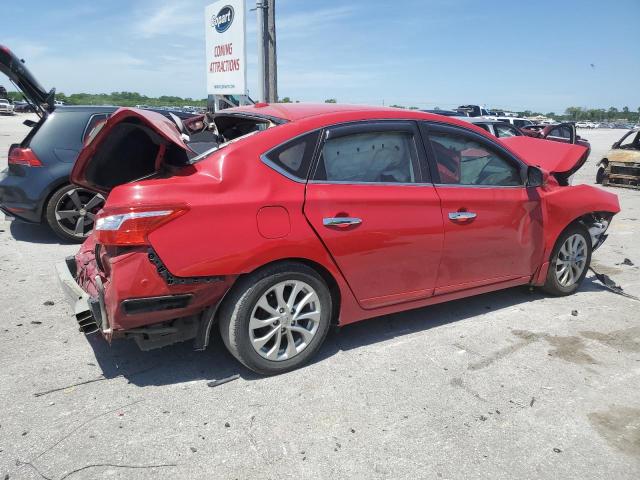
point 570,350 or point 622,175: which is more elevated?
point 622,175

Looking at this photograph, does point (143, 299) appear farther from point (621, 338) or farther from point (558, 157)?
point (558, 157)

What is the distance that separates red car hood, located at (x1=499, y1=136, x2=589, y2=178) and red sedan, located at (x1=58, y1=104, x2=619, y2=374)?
638 millimetres

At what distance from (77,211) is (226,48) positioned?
20.4 ft

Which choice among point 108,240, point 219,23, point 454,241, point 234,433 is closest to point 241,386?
point 234,433

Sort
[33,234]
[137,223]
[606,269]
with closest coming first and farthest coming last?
[137,223] → [606,269] → [33,234]

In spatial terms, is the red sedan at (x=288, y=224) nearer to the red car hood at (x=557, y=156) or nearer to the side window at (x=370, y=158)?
the side window at (x=370, y=158)

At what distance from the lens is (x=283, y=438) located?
2.72 meters

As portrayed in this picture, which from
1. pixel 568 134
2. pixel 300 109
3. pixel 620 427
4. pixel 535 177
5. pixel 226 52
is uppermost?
pixel 226 52

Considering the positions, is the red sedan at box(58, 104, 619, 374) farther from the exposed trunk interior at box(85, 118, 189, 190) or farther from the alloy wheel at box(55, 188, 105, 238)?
the alloy wheel at box(55, 188, 105, 238)

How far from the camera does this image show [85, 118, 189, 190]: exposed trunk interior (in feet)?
10.9

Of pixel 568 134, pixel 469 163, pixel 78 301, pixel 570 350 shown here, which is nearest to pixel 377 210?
pixel 469 163

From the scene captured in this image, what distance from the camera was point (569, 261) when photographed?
16.1 ft

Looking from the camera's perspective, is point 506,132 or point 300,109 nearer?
point 300,109

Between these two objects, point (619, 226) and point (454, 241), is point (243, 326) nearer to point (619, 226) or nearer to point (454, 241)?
point (454, 241)
